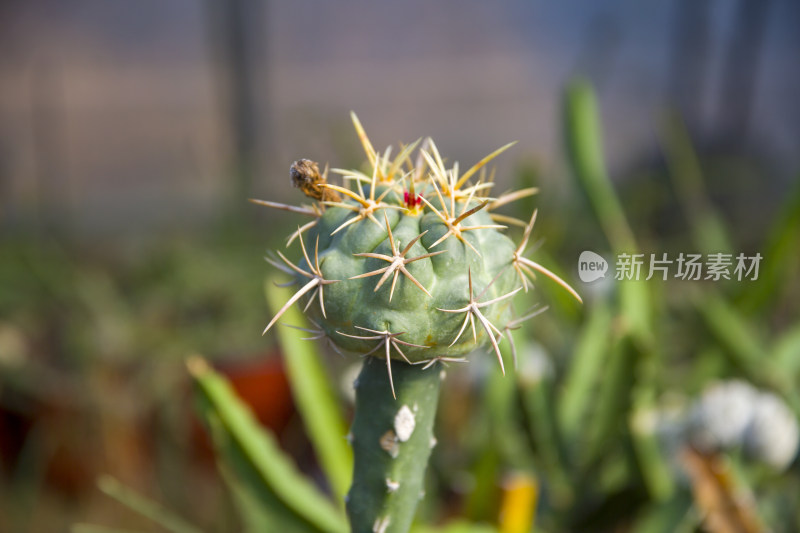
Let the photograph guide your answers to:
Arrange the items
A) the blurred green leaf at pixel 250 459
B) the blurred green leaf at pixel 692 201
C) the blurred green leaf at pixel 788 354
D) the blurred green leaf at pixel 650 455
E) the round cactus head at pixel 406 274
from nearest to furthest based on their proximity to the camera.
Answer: the round cactus head at pixel 406 274 < the blurred green leaf at pixel 250 459 < the blurred green leaf at pixel 650 455 < the blurred green leaf at pixel 788 354 < the blurred green leaf at pixel 692 201

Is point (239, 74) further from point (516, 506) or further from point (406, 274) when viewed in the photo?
point (406, 274)

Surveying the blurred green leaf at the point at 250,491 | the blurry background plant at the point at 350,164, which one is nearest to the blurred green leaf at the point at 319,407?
the blurry background plant at the point at 350,164

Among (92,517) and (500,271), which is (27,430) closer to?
(92,517)

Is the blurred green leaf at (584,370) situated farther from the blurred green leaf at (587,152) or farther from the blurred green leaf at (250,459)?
the blurred green leaf at (250,459)

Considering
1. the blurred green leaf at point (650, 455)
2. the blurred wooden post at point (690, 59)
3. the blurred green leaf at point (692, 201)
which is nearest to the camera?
the blurred green leaf at point (650, 455)

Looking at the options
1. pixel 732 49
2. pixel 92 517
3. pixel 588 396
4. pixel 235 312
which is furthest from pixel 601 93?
pixel 92 517
